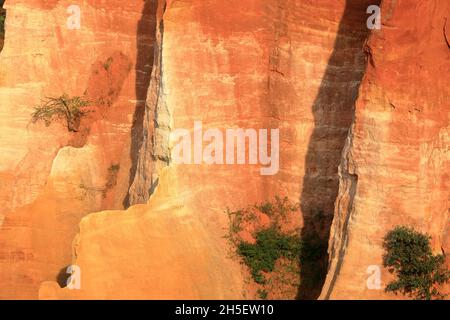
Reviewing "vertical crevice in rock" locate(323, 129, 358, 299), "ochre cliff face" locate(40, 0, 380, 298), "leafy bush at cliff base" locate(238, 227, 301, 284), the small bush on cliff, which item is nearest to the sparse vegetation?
the small bush on cliff

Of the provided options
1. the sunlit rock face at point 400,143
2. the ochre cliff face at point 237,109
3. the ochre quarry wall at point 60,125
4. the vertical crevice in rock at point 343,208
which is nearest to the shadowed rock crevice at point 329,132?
the ochre cliff face at point 237,109

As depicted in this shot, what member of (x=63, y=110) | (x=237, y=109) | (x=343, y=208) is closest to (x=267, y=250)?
(x=343, y=208)

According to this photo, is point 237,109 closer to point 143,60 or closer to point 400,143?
point 400,143

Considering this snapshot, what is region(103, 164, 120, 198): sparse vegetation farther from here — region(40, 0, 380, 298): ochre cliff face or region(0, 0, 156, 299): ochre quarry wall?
region(40, 0, 380, 298): ochre cliff face

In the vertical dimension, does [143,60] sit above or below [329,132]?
above

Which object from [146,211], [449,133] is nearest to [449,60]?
[449,133]
